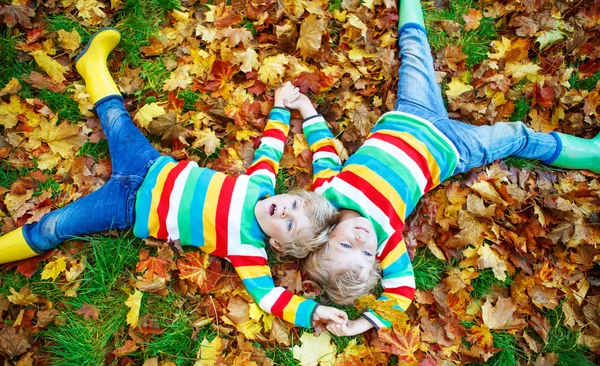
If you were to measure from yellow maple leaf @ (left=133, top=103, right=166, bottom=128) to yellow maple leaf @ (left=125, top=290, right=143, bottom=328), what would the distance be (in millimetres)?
1299

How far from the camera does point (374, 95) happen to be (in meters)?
3.58

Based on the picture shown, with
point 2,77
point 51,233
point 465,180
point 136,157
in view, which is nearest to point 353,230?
point 465,180

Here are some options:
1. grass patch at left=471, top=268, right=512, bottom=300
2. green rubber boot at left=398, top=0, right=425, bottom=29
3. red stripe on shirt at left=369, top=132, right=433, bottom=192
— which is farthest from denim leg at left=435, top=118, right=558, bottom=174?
green rubber boot at left=398, top=0, right=425, bottom=29

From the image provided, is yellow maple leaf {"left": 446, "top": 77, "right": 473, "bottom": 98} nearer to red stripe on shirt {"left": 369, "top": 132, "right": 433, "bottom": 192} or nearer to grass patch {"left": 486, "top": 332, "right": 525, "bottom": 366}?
red stripe on shirt {"left": 369, "top": 132, "right": 433, "bottom": 192}

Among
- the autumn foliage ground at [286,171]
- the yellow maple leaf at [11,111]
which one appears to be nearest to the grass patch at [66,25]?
the autumn foliage ground at [286,171]

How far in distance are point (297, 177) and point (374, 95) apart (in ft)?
3.28

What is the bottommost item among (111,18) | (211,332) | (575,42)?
(211,332)

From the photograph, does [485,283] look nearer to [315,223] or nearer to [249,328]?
[315,223]

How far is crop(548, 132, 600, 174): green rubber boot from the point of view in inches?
130

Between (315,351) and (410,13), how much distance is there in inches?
112

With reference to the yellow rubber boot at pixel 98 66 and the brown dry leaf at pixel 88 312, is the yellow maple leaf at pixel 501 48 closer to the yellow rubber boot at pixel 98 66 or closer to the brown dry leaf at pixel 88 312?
the yellow rubber boot at pixel 98 66

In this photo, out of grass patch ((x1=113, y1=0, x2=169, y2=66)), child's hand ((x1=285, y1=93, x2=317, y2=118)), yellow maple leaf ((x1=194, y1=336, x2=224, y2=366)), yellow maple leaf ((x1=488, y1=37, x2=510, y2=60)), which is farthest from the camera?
yellow maple leaf ((x1=488, y1=37, x2=510, y2=60))

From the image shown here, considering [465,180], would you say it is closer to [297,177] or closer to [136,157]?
[297,177]

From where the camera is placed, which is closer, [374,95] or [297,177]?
[297,177]
